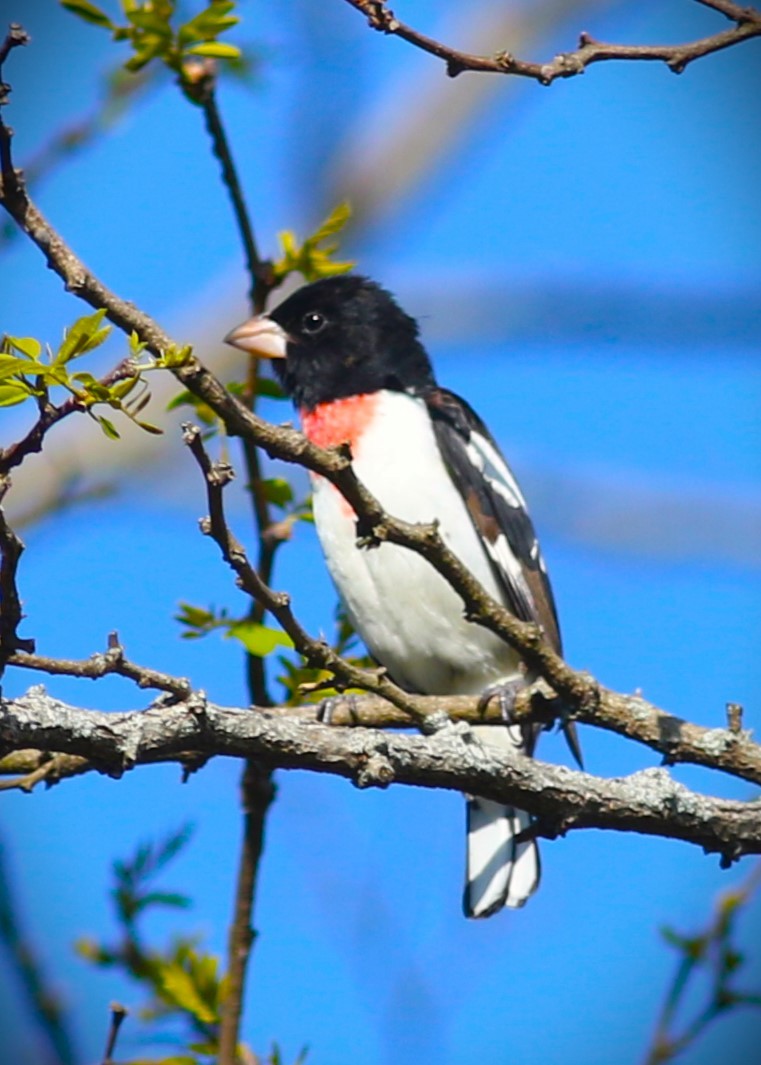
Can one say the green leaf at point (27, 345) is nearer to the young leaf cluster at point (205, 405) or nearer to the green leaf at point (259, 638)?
the young leaf cluster at point (205, 405)

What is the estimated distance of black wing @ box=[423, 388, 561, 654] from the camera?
476 cm

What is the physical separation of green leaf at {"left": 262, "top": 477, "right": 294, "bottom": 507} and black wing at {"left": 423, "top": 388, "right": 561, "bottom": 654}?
0.93m

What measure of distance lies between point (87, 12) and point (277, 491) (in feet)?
4.07

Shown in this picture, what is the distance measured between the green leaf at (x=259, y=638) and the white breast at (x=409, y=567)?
3.54ft

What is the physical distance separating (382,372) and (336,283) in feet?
1.63

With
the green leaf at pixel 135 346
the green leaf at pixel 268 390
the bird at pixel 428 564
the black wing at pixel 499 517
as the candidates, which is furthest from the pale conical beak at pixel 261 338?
the green leaf at pixel 135 346

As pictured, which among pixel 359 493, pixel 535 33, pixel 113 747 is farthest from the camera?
pixel 535 33

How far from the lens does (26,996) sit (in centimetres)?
334

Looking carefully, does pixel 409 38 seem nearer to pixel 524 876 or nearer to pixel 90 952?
pixel 90 952

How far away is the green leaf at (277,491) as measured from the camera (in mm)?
3895

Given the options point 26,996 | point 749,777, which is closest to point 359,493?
point 749,777

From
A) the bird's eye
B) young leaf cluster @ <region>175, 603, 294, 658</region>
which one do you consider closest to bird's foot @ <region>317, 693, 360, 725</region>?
young leaf cluster @ <region>175, 603, 294, 658</region>

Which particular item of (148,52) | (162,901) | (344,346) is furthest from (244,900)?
(344,346)

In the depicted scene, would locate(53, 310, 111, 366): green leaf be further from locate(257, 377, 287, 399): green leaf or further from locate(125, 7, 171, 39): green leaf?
locate(257, 377, 287, 399): green leaf
